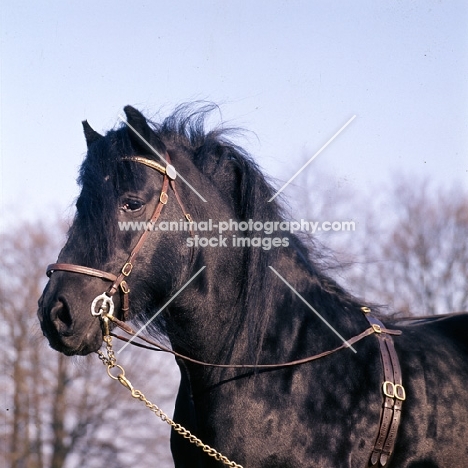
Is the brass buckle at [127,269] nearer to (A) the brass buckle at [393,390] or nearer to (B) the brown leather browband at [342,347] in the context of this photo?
(B) the brown leather browband at [342,347]

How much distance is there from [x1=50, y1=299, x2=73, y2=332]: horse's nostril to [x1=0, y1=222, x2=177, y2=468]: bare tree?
1141 centimetres

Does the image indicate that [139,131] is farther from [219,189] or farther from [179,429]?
[179,429]

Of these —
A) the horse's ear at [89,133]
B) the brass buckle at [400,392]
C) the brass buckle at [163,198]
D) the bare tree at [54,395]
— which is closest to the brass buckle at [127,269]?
the brass buckle at [163,198]

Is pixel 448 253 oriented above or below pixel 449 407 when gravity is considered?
above

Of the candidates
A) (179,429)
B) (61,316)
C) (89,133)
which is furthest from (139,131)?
(179,429)

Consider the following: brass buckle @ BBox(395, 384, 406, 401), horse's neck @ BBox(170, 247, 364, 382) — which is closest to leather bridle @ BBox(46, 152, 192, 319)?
horse's neck @ BBox(170, 247, 364, 382)

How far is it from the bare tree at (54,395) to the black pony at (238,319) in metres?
11.1

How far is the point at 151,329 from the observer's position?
191 inches

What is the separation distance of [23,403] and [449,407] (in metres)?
13.3

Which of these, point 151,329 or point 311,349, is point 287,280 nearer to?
point 311,349

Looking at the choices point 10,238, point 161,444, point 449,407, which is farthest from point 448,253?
point 449,407

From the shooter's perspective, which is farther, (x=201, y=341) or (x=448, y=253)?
(x=448, y=253)

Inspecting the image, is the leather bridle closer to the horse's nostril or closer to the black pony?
the black pony

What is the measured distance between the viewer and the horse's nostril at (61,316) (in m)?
4.13
